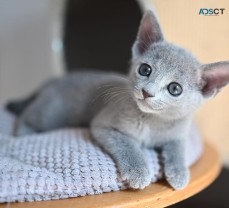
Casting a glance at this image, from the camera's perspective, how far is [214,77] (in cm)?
82

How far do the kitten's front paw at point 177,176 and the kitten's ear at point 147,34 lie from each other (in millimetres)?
327

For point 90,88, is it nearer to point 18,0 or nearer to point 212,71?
point 212,71

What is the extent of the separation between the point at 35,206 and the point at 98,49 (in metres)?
0.99

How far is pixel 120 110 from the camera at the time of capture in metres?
0.92

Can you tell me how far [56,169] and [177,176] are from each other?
30 centimetres

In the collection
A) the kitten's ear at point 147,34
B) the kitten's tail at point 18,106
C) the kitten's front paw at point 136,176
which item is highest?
the kitten's ear at point 147,34

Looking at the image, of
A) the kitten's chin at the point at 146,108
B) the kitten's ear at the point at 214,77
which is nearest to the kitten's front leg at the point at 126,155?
the kitten's chin at the point at 146,108

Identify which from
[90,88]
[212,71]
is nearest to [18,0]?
[90,88]

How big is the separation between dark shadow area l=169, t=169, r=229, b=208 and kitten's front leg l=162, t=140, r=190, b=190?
69 centimetres

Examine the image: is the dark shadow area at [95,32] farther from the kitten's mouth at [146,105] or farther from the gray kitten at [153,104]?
the kitten's mouth at [146,105]

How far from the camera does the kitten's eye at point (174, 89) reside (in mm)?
792

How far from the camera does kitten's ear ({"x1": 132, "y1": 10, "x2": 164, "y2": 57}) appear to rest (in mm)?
850
